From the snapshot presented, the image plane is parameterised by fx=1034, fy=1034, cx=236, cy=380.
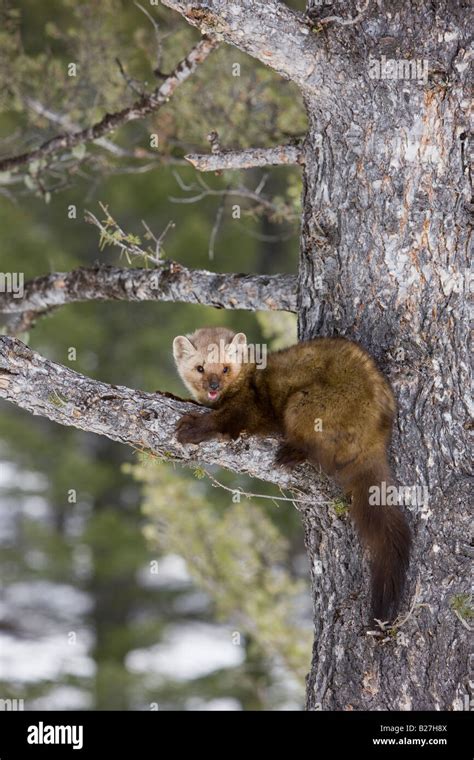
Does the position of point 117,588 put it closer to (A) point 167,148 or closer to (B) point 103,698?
(B) point 103,698

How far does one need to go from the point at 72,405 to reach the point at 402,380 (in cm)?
127

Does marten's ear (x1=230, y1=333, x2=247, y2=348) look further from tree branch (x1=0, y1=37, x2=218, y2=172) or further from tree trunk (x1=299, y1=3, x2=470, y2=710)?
tree branch (x1=0, y1=37, x2=218, y2=172)

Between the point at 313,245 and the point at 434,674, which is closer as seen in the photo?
the point at 434,674

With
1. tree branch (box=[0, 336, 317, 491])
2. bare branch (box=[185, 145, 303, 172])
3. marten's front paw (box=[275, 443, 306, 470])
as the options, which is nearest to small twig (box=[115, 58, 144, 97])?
bare branch (box=[185, 145, 303, 172])

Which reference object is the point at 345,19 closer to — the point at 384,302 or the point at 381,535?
the point at 384,302

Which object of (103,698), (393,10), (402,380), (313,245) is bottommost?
(103,698)

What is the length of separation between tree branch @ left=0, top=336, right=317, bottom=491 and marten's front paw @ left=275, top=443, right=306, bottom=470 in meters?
0.03

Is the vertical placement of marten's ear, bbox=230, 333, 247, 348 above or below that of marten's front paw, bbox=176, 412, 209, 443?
above

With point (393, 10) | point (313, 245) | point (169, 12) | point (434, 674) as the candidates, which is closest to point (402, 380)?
point (313, 245)

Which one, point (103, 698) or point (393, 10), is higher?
point (393, 10)

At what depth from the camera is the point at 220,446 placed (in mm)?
4047

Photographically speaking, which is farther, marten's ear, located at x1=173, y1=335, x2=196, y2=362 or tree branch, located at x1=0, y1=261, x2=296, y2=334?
marten's ear, located at x1=173, y1=335, x2=196, y2=362

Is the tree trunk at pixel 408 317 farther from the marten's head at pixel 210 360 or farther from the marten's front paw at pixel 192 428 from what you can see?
the marten's head at pixel 210 360

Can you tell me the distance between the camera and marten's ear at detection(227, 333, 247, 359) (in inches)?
192
